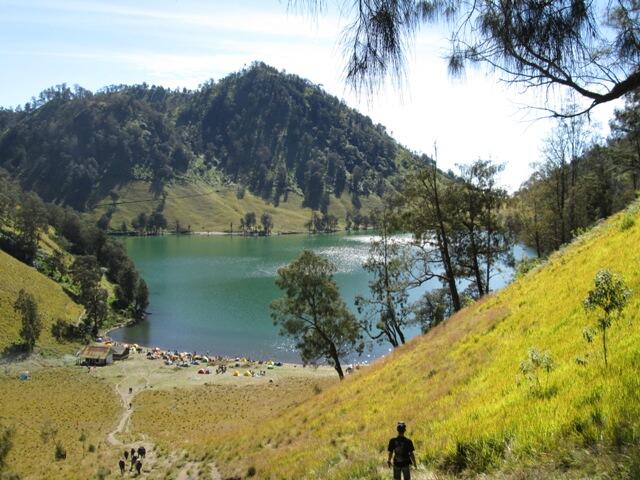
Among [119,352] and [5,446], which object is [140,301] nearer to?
[119,352]

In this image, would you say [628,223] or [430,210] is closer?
[628,223]

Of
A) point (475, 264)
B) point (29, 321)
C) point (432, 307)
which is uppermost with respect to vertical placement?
point (475, 264)

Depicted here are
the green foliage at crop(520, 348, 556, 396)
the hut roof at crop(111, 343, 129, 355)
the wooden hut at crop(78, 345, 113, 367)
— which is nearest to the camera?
the green foliage at crop(520, 348, 556, 396)

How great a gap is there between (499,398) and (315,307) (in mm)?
30870

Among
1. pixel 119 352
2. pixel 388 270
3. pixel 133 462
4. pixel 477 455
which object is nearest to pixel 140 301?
pixel 119 352

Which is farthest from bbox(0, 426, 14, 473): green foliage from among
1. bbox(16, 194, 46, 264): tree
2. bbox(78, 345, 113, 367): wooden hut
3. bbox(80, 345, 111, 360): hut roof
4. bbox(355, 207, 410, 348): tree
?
bbox(16, 194, 46, 264): tree

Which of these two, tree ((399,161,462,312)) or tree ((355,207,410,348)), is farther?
tree ((355,207,410,348))

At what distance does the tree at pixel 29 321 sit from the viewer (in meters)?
70.8

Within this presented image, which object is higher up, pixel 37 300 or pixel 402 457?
pixel 402 457

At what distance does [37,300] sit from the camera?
271 ft

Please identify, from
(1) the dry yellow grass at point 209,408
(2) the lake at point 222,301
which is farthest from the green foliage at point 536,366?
(2) the lake at point 222,301

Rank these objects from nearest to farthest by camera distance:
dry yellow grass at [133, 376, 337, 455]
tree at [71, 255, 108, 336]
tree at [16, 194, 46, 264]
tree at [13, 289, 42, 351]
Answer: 1. dry yellow grass at [133, 376, 337, 455]
2. tree at [13, 289, 42, 351]
3. tree at [71, 255, 108, 336]
4. tree at [16, 194, 46, 264]

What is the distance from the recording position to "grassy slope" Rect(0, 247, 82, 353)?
73.9 m

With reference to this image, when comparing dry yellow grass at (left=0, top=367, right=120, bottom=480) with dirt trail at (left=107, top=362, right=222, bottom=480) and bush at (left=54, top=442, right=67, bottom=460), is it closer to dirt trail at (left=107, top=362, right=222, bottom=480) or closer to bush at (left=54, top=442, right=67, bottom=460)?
bush at (left=54, top=442, right=67, bottom=460)
